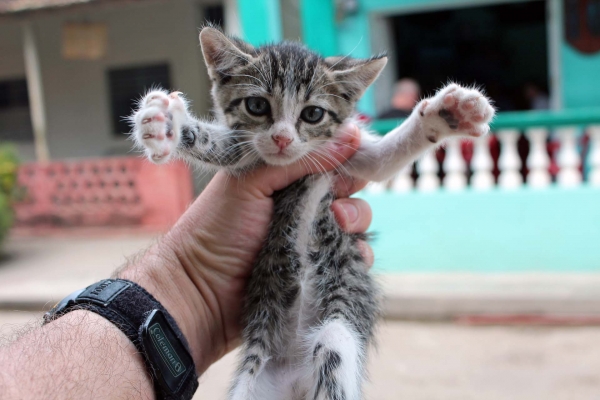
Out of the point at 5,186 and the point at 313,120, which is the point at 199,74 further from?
the point at 313,120

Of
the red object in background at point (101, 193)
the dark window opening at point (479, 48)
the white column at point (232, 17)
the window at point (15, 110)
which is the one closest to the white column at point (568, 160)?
the white column at point (232, 17)

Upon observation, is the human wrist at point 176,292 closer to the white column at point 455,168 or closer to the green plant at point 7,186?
the white column at point 455,168

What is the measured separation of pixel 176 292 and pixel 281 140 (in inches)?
32.6

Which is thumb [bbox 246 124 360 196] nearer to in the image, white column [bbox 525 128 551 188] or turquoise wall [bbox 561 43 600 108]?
white column [bbox 525 128 551 188]

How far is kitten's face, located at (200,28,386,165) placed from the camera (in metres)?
2.38

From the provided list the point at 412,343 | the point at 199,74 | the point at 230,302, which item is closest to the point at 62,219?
the point at 199,74

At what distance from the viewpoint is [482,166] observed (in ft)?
22.8

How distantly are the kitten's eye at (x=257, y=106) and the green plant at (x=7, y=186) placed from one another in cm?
792

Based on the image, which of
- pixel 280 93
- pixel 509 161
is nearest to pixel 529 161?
pixel 509 161

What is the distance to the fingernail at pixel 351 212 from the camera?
8.30 ft

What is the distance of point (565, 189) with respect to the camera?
262 inches

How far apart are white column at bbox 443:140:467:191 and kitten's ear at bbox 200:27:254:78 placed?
5065 mm

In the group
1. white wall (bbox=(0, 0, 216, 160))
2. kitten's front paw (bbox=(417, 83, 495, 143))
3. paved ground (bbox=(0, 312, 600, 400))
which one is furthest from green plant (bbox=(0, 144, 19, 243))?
kitten's front paw (bbox=(417, 83, 495, 143))

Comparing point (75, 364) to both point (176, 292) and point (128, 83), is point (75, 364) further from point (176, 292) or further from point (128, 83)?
point (128, 83)
